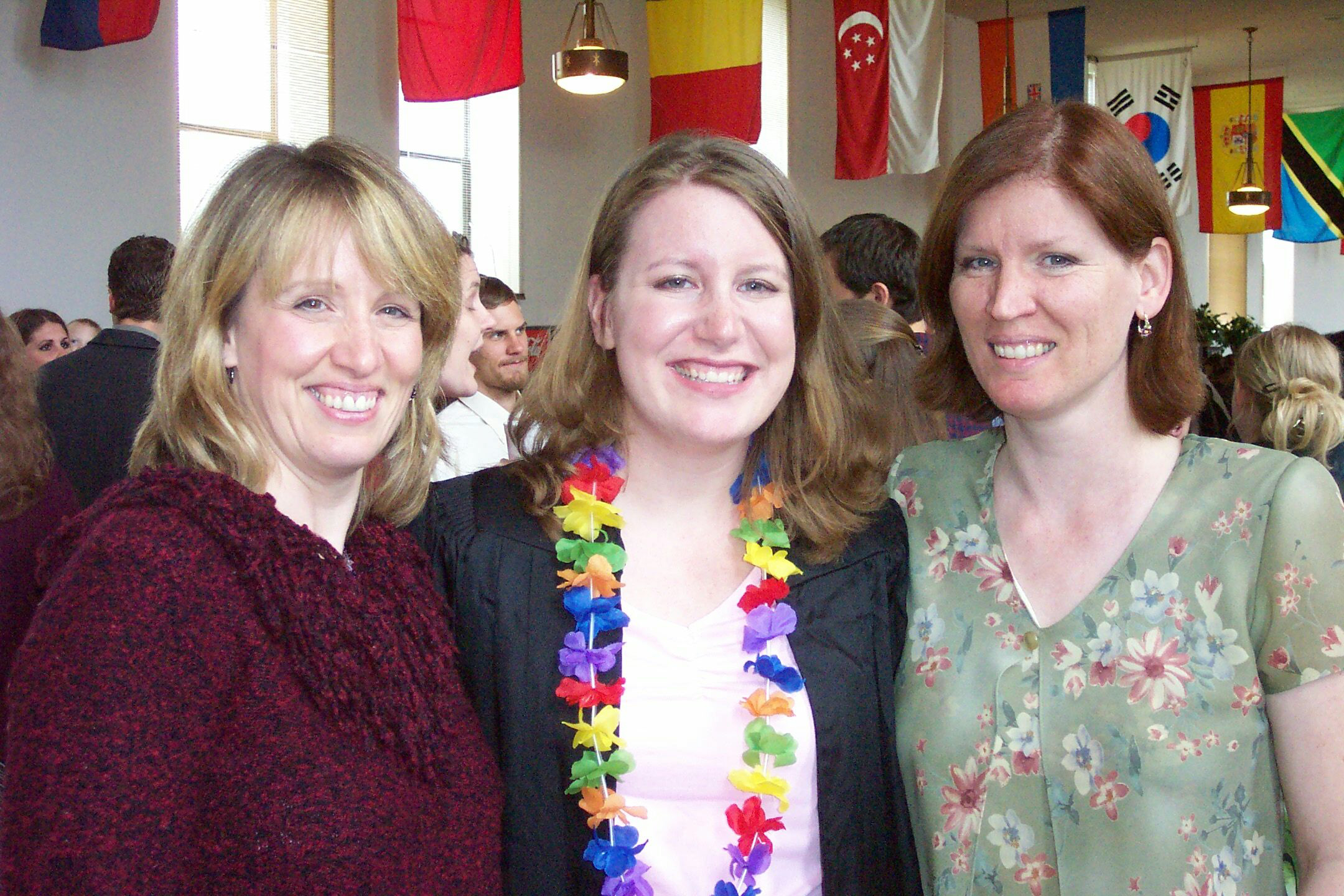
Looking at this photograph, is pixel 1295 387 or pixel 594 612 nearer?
pixel 594 612

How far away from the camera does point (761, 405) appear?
189 centimetres

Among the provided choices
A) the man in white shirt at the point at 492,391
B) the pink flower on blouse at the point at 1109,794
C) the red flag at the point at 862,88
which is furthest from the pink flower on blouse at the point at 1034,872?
the red flag at the point at 862,88

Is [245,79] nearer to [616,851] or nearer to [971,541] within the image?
[971,541]

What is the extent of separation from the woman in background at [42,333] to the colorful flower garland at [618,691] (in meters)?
4.72

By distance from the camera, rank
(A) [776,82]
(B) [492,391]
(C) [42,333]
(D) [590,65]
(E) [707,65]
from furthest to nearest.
Result: 1. (A) [776,82]
2. (E) [707,65]
3. (D) [590,65]
4. (C) [42,333]
5. (B) [492,391]

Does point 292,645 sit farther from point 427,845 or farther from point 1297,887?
point 1297,887

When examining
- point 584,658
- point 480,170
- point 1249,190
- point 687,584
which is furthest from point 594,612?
point 1249,190

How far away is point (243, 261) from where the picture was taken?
1.50m

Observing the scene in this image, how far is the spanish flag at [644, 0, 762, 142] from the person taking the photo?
8.37m

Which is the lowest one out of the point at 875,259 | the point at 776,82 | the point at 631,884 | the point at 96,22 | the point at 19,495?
the point at 631,884

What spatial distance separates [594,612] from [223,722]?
0.61m

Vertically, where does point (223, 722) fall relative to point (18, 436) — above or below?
below

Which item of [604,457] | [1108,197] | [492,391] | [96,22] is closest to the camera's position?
[1108,197]

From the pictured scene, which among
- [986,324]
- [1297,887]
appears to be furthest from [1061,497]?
[1297,887]
